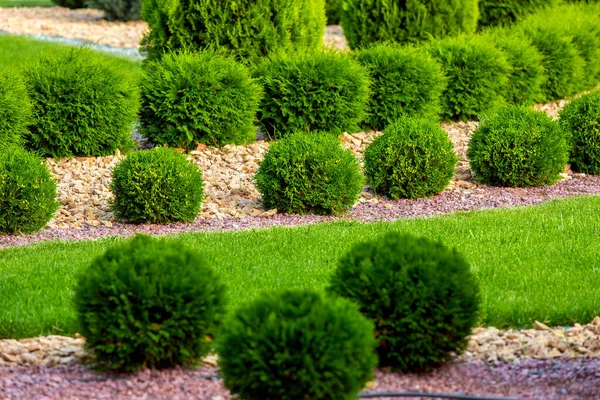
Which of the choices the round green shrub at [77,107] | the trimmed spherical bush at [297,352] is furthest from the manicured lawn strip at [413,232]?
the round green shrub at [77,107]

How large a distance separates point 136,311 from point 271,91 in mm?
6375

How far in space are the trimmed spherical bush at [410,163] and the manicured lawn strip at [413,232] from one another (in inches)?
33.3

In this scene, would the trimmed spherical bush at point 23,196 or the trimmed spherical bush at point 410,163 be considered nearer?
the trimmed spherical bush at point 23,196

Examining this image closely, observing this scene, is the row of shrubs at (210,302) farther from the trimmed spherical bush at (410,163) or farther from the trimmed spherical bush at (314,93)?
the trimmed spherical bush at (314,93)

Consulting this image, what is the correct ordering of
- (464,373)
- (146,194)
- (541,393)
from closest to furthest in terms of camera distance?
(541,393)
(464,373)
(146,194)

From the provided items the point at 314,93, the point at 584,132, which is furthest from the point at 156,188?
the point at 584,132

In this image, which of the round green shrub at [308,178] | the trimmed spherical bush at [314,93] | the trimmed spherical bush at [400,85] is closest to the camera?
the round green shrub at [308,178]

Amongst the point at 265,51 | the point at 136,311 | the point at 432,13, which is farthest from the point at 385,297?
the point at 432,13

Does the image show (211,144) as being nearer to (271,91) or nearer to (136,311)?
(271,91)

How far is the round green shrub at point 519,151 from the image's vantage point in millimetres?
9133

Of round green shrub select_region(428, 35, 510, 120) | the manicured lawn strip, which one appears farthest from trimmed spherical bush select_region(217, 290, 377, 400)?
round green shrub select_region(428, 35, 510, 120)

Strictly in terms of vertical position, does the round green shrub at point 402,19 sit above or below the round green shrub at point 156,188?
above

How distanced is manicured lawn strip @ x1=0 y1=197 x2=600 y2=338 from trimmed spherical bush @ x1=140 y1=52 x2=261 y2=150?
2.84 m

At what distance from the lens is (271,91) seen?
10.5m
